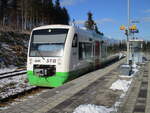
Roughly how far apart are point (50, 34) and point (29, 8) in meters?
48.6

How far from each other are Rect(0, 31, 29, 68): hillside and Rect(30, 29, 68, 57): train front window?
11.3 metres

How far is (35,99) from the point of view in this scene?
7.55 m

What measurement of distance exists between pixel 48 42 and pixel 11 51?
18015mm

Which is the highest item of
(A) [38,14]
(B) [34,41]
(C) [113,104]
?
(A) [38,14]

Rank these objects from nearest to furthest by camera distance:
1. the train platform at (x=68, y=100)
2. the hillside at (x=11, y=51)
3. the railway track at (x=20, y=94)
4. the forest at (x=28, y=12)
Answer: the train platform at (x=68, y=100) → the railway track at (x=20, y=94) → the hillside at (x=11, y=51) → the forest at (x=28, y=12)

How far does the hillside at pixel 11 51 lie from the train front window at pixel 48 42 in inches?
444

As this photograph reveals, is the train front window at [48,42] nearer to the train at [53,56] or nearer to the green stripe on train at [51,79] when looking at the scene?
the train at [53,56]

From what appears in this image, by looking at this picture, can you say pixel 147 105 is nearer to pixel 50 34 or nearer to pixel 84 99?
pixel 84 99

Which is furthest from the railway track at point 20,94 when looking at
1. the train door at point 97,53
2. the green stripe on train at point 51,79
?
the train door at point 97,53

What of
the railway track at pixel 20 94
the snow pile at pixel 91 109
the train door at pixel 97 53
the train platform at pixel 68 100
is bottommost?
the railway track at pixel 20 94

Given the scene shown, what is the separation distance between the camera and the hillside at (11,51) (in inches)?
962

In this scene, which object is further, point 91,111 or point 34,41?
point 34,41

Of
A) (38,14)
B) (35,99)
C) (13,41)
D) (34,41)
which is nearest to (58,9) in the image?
(38,14)

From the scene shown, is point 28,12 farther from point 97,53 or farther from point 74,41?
point 74,41
